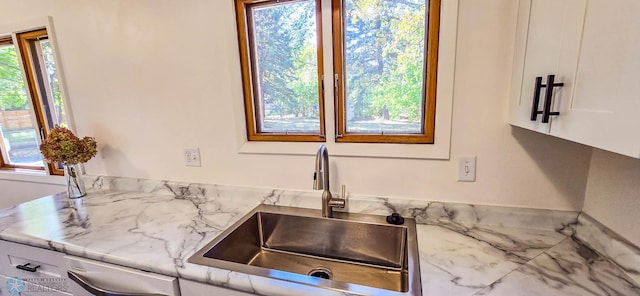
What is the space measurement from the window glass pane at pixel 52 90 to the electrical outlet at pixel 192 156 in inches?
39.4

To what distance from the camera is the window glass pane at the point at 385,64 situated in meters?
1.14

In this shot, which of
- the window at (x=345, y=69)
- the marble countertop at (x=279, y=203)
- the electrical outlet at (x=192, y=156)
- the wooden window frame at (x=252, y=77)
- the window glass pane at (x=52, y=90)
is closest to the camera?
the marble countertop at (x=279, y=203)

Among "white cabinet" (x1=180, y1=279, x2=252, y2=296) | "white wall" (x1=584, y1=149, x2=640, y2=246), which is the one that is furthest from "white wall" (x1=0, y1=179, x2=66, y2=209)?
"white wall" (x1=584, y1=149, x2=640, y2=246)

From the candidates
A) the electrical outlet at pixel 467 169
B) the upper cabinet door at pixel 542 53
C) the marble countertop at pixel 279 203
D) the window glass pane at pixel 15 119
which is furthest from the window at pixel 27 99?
the upper cabinet door at pixel 542 53

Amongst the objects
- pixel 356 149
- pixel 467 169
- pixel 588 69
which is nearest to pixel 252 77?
pixel 356 149

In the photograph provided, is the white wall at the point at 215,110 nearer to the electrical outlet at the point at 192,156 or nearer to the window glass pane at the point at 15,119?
the electrical outlet at the point at 192,156

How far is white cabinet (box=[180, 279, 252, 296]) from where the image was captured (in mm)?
839

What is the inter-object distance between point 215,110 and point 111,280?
820mm

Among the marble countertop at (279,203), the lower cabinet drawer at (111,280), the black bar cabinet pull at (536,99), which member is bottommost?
the lower cabinet drawer at (111,280)

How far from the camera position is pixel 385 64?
3.89ft

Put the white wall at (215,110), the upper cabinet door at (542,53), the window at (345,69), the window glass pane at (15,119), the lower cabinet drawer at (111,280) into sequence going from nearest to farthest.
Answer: the upper cabinet door at (542,53), the lower cabinet drawer at (111,280), the white wall at (215,110), the window at (345,69), the window glass pane at (15,119)

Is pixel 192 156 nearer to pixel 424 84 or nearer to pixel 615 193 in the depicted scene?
pixel 424 84

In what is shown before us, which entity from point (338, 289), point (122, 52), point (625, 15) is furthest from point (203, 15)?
point (625, 15)

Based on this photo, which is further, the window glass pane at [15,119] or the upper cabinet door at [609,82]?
the window glass pane at [15,119]
